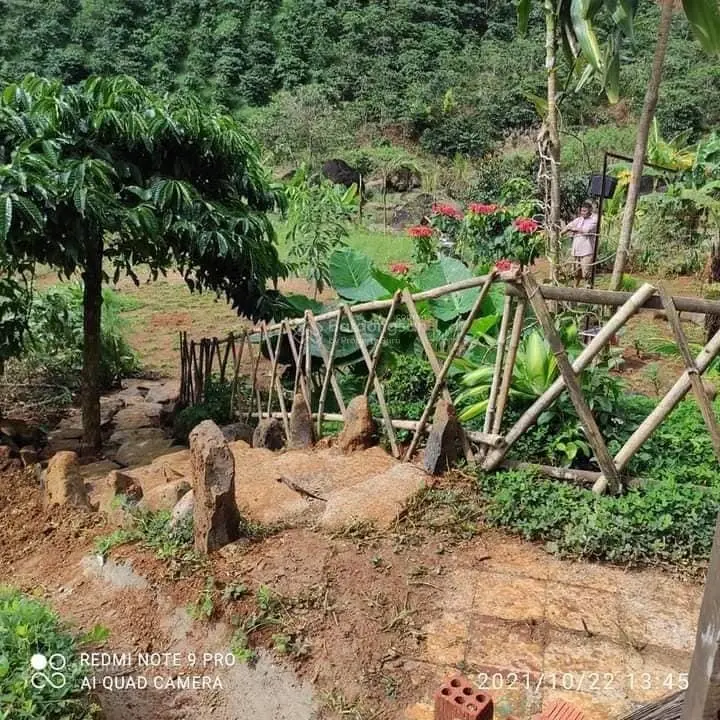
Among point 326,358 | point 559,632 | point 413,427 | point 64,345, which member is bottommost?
point 64,345

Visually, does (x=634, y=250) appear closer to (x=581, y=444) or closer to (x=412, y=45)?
(x=581, y=444)

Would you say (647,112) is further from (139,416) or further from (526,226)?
(139,416)

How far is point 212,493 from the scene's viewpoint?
303cm

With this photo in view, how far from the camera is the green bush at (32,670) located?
70.8 inches

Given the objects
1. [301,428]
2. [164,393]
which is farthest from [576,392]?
[164,393]

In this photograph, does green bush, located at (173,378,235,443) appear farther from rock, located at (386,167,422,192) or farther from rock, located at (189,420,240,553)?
rock, located at (386,167,422,192)

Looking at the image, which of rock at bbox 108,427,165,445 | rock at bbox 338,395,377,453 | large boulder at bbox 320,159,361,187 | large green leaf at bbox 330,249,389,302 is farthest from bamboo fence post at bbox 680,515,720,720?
large boulder at bbox 320,159,361,187

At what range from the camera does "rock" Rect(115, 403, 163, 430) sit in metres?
7.16

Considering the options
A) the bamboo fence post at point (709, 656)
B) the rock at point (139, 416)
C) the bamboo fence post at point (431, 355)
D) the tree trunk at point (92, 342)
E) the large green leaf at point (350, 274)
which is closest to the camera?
the bamboo fence post at point (709, 656)

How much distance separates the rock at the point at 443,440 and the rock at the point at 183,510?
130 cm

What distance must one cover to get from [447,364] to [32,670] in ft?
8.48

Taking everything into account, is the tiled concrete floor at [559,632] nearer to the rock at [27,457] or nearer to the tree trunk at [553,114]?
the tree trunk at [553,114]

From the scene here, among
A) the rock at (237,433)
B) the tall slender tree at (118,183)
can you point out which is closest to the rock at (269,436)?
the rock at (237,433)

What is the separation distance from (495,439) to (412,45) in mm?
22500
